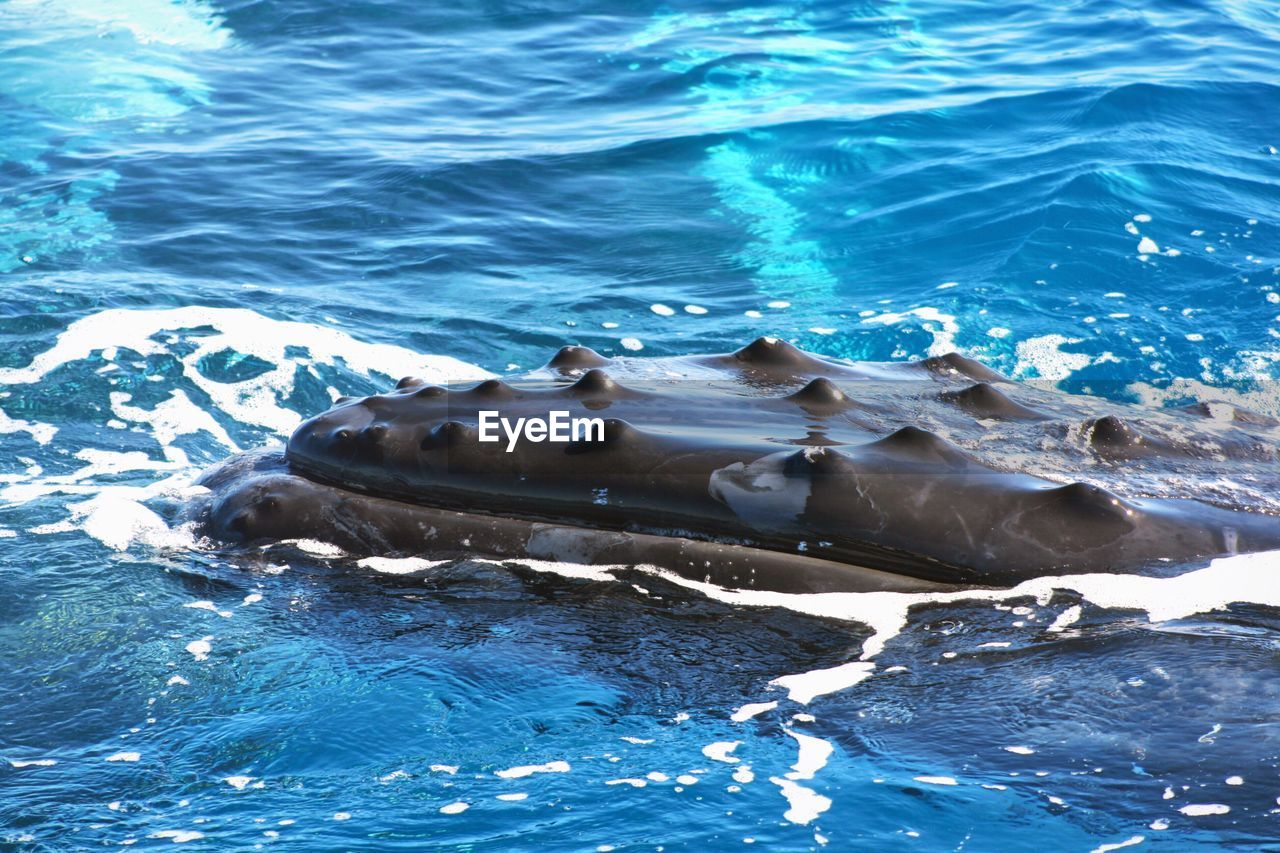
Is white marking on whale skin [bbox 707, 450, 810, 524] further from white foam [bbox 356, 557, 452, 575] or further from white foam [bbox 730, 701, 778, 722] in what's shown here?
white foam [bbox 356, 557, 452, 575]

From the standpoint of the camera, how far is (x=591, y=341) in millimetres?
12000

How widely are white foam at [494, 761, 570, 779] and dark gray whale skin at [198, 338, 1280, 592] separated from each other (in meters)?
1.01

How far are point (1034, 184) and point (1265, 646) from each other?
1182 centimetres

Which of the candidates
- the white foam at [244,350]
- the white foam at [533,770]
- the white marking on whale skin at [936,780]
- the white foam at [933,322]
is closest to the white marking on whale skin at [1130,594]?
the white marking on whale skin at [936,780]

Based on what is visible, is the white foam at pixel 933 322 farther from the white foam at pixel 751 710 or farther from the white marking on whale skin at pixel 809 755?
the white marking on whale skin at pixel 809 755

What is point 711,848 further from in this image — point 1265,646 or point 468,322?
point 468,322

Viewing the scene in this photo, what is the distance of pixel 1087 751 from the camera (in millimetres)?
4547

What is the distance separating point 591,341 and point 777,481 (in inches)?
265

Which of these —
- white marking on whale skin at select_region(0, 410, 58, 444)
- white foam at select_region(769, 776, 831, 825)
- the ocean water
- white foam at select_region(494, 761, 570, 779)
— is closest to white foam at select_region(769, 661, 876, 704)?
the ocean water

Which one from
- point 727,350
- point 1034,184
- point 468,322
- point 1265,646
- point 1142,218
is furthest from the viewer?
point 1034,184

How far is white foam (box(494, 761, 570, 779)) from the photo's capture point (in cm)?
480

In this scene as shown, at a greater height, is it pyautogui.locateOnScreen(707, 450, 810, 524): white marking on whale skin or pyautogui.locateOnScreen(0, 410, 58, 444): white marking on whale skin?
pyautogui.locateOnScreen(707, 450, 810, 524): white marking on whale skin

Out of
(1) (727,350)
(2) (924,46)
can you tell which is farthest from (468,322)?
(2) (924,46)

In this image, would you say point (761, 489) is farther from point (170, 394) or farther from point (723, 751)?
point (170, 394)
